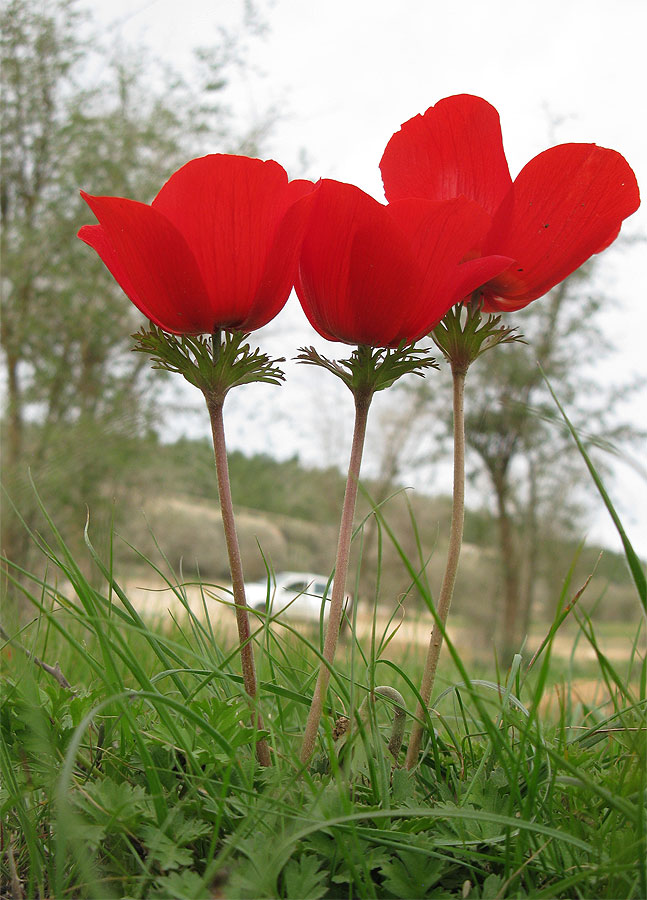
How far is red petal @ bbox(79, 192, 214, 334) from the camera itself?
0.64 metres

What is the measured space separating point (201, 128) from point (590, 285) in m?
5.80

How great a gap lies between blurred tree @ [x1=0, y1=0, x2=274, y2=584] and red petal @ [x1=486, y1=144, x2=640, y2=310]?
556cm

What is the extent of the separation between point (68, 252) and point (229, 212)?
663 centimetres

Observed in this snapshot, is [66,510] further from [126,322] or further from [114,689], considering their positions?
[114,689]

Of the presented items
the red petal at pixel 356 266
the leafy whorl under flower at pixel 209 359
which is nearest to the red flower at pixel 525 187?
the red petal at pixel 356 266

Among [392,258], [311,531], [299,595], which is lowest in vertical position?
[311,531]

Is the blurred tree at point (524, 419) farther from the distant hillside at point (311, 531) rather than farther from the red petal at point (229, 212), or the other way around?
the red petal at point (229, 212)

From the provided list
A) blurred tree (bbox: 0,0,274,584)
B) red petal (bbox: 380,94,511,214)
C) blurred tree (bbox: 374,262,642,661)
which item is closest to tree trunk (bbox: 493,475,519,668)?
blurred tree (bbox: 374,262,642,661)

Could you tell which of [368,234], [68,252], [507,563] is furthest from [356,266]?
[507,563]

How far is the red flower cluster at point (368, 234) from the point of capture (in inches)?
25.5

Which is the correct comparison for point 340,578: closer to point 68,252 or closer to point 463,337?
point 463,337

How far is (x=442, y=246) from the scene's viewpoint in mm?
651

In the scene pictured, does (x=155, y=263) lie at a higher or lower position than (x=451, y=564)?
higher

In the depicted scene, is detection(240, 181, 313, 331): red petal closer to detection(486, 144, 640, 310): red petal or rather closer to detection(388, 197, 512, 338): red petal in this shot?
detection(388, 197, 512, 338): red petal
